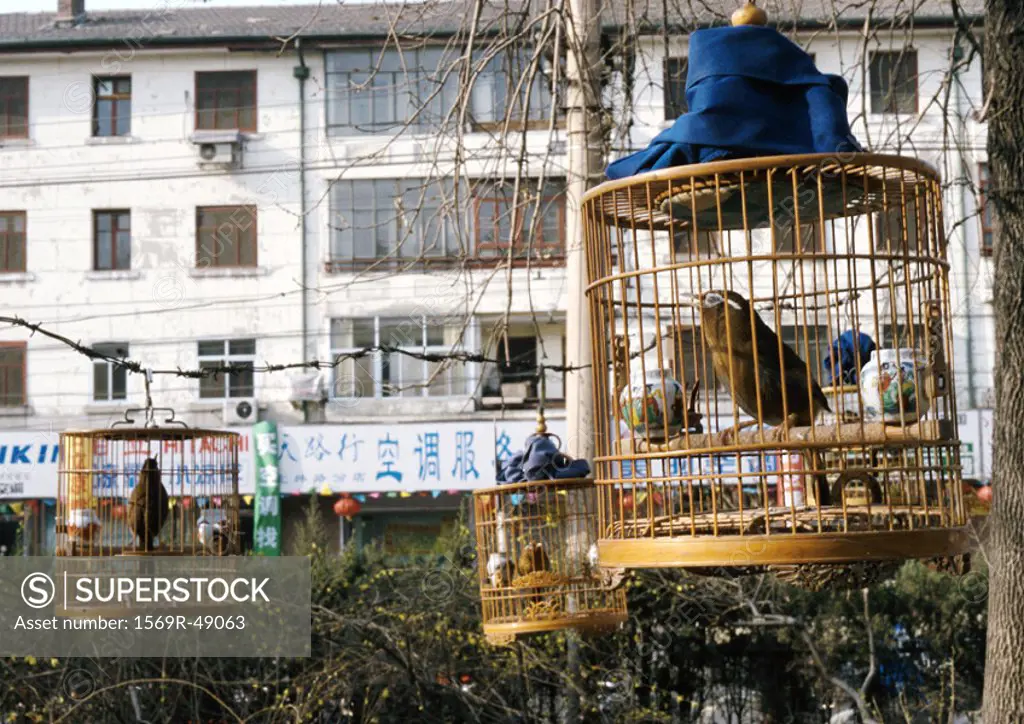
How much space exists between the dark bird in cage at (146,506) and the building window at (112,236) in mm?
14208

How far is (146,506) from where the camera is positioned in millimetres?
5762

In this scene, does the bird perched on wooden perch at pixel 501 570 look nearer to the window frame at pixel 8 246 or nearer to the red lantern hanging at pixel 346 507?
the red lantern hanging at pixel 346 507

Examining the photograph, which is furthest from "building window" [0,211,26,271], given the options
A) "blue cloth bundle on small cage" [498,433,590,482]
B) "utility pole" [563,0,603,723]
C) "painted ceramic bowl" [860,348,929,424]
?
"painted ceramic bowl" [860,348,929,424]

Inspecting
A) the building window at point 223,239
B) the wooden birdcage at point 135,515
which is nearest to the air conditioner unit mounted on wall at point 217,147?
the building window at point 223,239

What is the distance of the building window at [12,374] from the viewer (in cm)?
1909

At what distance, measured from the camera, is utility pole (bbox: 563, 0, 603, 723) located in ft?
16.7

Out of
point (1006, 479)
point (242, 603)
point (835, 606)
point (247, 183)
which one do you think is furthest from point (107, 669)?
point (247, 183)

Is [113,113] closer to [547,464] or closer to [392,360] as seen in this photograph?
[392,360]

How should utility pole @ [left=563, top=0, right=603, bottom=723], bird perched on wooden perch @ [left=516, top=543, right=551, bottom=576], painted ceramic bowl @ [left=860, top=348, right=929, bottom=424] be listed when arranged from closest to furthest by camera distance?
painted ceramic bowl @ [left=860, top=348, right=929, bottom=424]
bird perched on wooden perch @ [left=516, top=543, right=551, bottom=576]
utility pole @ [left=563, top=0, right=603, bottom=723]

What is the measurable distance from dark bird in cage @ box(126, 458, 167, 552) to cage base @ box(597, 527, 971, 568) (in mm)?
3531

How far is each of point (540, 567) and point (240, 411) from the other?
47.3ft

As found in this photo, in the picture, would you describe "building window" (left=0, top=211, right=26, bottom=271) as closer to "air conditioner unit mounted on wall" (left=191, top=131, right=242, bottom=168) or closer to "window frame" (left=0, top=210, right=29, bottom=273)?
"window frame" (left=0, top=210, right=29, bottom=273)

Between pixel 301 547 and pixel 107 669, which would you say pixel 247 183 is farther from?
pixel 107 669

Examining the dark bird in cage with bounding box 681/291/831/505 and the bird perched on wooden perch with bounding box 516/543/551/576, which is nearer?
the dark bird in cage with bounding box 681/291/831/505
